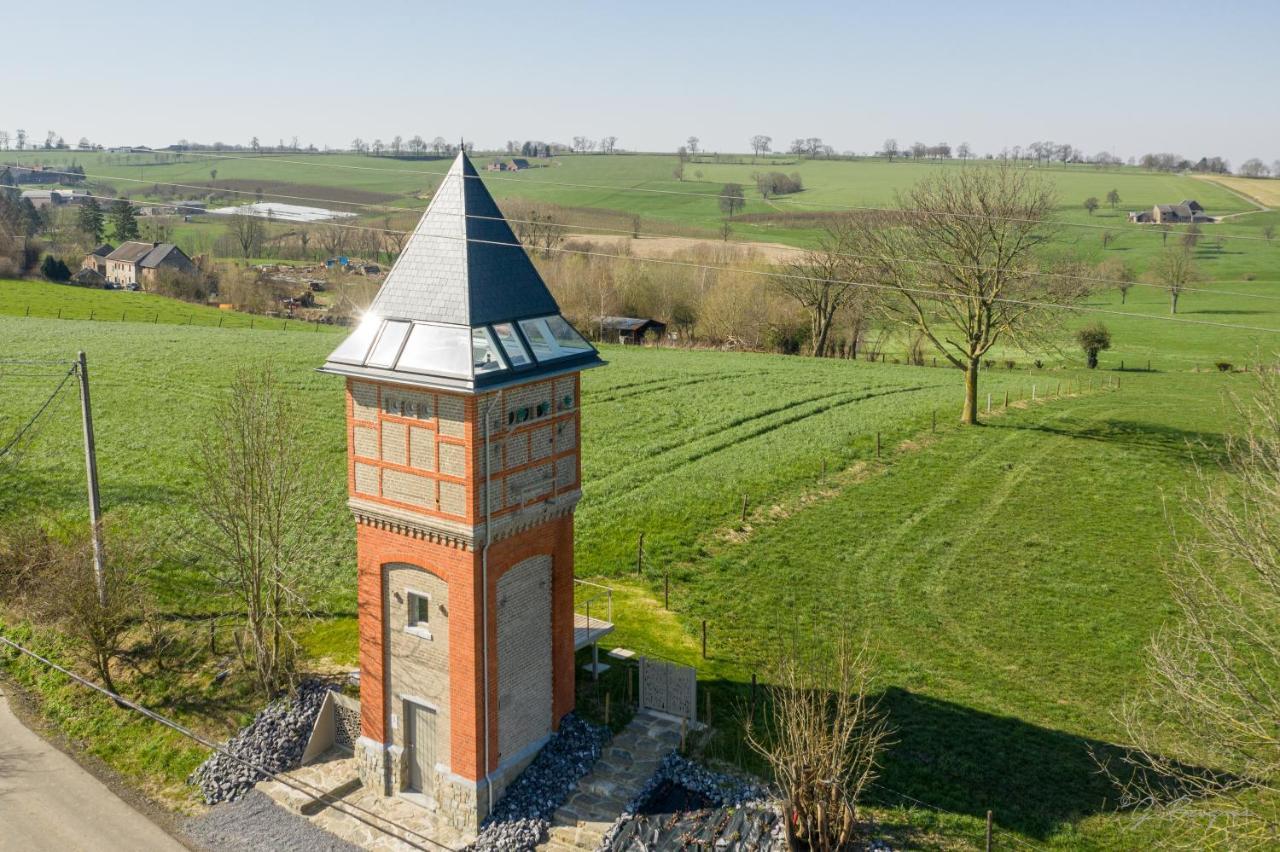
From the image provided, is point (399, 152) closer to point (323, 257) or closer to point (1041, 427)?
point (323, 257)

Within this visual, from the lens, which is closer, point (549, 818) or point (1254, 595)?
point (1254, 595)

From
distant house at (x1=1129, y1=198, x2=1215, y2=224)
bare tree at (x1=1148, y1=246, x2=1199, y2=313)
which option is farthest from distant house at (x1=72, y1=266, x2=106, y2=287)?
distant house at (x1=1129, y1=198, x2=1215, y2=224)

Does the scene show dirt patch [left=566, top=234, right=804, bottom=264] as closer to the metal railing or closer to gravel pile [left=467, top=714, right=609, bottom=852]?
the metal railing

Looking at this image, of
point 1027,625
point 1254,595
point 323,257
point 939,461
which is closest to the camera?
point 1254,595

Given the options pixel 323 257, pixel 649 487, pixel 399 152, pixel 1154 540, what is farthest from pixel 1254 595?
pixel 399 152

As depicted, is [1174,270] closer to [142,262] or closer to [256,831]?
[256,831]

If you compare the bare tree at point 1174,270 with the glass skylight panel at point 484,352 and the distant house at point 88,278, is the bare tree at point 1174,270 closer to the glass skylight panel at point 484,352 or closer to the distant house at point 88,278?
the glass skylight panel at point 484,352
